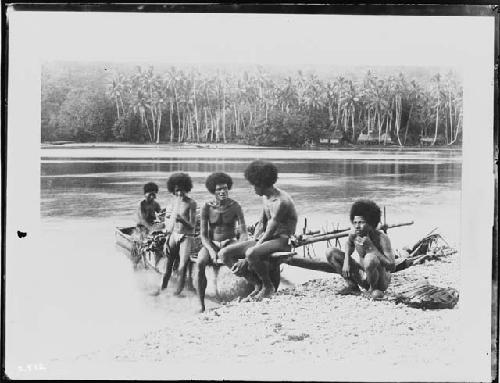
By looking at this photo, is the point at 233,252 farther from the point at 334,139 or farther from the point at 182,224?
the point at 334,139

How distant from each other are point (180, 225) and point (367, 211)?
91 centimetres

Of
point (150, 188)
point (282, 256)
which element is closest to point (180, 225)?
point (150, 188)

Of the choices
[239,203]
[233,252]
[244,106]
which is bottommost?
[233,252]

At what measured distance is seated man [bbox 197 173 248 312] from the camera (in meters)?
3.34

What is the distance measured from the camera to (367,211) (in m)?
3.36

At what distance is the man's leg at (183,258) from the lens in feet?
11.0

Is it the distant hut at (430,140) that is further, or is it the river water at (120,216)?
the distant hut at (430,140)

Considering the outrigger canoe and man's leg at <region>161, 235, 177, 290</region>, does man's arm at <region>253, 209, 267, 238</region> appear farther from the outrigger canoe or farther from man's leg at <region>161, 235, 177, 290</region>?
man's leg at <region>161, 235, 177, 290</region>

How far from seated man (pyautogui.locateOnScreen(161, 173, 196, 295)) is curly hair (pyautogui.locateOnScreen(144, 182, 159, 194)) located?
0.21ft

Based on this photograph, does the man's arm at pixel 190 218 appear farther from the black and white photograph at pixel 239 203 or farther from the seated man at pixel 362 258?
the seated man at pixel 362 258

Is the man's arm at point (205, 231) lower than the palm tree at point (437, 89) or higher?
lower

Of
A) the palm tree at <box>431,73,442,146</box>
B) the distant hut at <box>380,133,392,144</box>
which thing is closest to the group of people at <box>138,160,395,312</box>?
the distant hut at <box>380,133,392,144</box>

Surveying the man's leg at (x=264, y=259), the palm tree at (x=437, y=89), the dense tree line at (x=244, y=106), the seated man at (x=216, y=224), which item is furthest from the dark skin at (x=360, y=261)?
the palm tree at (x=437, y=89)

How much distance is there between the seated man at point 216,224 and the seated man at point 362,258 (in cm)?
32
